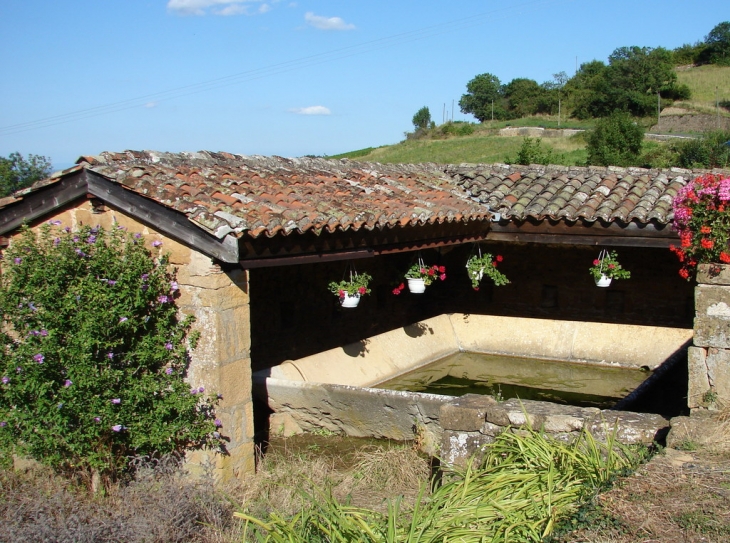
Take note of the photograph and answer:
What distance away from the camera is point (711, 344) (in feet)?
15.2

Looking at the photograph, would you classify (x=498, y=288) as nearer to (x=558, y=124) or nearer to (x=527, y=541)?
(x=527, y=541)

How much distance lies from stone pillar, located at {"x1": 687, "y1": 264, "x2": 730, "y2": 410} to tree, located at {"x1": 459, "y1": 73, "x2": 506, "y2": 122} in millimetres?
50798

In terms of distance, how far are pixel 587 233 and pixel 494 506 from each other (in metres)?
5.44

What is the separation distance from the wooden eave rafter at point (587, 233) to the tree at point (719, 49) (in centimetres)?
4763

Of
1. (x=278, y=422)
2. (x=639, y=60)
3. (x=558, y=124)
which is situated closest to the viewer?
(x=278, y=422)

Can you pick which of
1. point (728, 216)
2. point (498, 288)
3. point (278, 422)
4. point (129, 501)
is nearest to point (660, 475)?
point (728, 216)

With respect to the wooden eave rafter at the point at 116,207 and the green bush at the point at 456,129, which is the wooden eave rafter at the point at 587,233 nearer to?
the wooden eave rafter at the point at 116,207

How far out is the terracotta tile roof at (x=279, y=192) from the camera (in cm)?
551

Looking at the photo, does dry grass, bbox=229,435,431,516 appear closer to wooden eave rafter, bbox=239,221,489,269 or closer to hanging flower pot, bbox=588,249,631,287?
wooden eave rafter, bbox=239,221,489,269

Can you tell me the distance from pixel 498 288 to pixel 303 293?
3.58m

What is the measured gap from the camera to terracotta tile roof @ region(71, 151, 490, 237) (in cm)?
551

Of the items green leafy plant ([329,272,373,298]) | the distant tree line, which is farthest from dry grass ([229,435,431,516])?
the distant tree line

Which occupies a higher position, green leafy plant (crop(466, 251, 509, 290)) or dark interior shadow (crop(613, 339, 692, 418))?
green leafy plant (crop(466, 251, 509, 290))

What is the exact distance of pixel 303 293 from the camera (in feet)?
29.2
